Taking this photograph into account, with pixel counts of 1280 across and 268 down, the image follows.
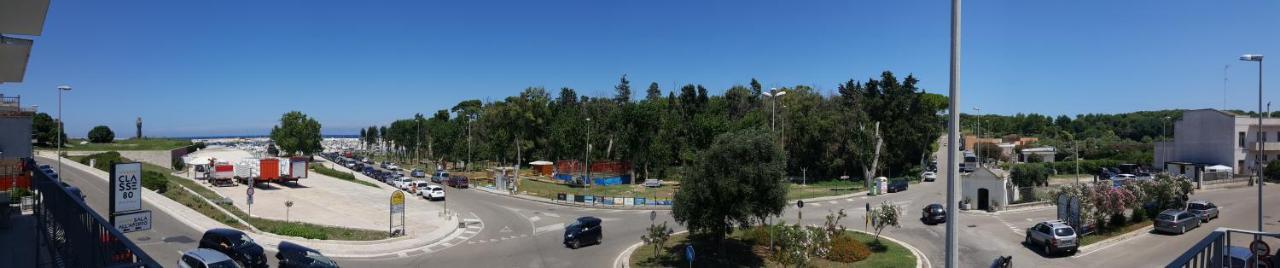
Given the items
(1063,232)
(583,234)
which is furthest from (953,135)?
(1063,232)

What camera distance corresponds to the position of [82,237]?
616 centimetres

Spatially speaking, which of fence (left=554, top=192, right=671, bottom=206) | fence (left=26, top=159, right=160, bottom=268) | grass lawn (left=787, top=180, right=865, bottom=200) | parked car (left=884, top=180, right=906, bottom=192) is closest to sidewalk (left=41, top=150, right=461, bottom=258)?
fence (left=554, top=192, right=671, bottom=206)

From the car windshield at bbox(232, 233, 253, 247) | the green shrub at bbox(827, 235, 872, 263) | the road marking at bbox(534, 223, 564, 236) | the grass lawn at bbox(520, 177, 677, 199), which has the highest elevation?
the car windshield at bbox(232, 233, 253, 247)

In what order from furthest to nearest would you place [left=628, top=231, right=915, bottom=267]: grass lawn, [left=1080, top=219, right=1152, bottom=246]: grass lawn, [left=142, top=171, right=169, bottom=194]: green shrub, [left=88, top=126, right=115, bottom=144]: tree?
[left=88, top=126, right=115, bottom=144]: tree → [left=142, top=171, right=169, bottom=194]: green shrub → [left=1080, top=219, right=1152, bottom=246]: grass lawn → [left=628, top=231, right=915, bottom=267]: grass lawn

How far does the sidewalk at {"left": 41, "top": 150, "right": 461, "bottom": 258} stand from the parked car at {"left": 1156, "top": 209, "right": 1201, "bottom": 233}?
32.3 m

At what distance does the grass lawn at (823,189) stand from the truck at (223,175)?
43.5 meters

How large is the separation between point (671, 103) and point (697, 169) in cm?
5795

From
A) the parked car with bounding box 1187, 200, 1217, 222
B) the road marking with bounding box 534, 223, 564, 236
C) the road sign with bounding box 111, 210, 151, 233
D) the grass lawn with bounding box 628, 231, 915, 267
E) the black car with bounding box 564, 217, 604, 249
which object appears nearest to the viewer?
the road sign with bounding box 111, 210, 151, 233

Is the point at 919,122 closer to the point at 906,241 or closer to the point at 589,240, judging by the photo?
the point at 906,241

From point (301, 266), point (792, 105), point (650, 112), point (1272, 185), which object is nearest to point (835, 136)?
point (792, 105)

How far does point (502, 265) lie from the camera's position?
21.4 meters

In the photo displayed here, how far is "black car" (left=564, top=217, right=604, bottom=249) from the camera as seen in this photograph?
82.8ft

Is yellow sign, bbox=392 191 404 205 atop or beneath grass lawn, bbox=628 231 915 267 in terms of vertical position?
atop

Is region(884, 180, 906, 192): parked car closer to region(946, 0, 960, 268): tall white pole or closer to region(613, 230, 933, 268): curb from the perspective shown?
region(613, 230, 933, 268): curb
